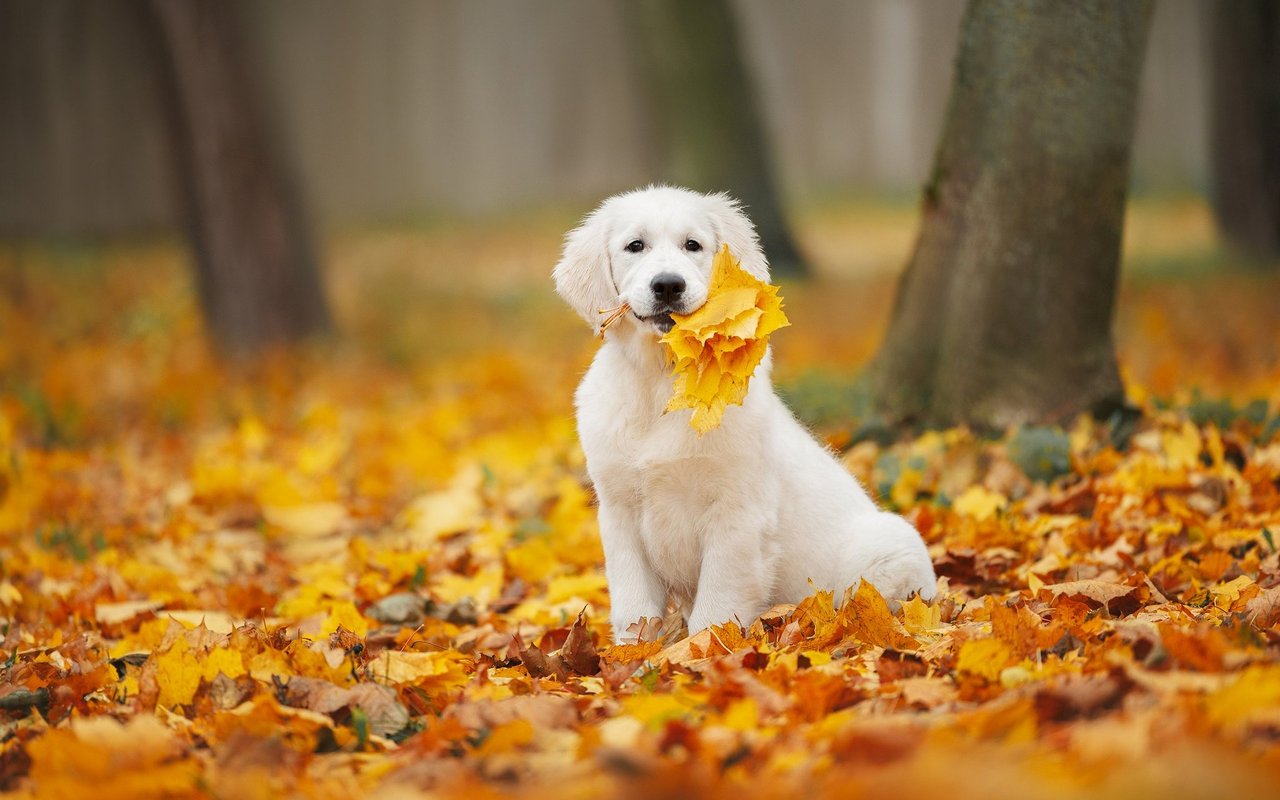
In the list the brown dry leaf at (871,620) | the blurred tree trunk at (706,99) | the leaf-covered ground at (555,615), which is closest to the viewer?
the leaf-covered ground at (555,615)

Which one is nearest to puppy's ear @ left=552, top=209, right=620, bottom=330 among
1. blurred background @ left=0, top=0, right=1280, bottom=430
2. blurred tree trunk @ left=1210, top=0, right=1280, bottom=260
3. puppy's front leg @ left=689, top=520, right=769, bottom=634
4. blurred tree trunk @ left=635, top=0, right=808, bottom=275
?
puppy's front leg @ left=689, top=520, right=769, bottom=634

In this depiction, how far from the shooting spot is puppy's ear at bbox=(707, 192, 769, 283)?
364 centimetres

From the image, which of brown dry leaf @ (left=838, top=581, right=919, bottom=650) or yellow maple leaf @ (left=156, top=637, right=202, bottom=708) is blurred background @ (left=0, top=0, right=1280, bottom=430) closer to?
brown dry leaf @ (left=838, top=581, right=919, bottom=650)

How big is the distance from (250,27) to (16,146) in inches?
220

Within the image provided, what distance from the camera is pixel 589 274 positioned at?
3.71m

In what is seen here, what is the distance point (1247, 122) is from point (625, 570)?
30.6ft

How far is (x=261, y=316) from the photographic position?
10.4m

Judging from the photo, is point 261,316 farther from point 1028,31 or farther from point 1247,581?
point 1247,581

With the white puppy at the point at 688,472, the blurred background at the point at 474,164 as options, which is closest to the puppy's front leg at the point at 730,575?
the white puppy at the point at 688,472

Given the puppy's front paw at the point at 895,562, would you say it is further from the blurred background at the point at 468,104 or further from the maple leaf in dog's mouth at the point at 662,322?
the blurred background at the point at 468,104

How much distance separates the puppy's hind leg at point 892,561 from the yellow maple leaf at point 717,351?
0.72 metres

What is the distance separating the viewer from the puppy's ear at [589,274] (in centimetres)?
369

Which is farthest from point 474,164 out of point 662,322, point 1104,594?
point 1104,594

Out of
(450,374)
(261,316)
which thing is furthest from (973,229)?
(261,316)
